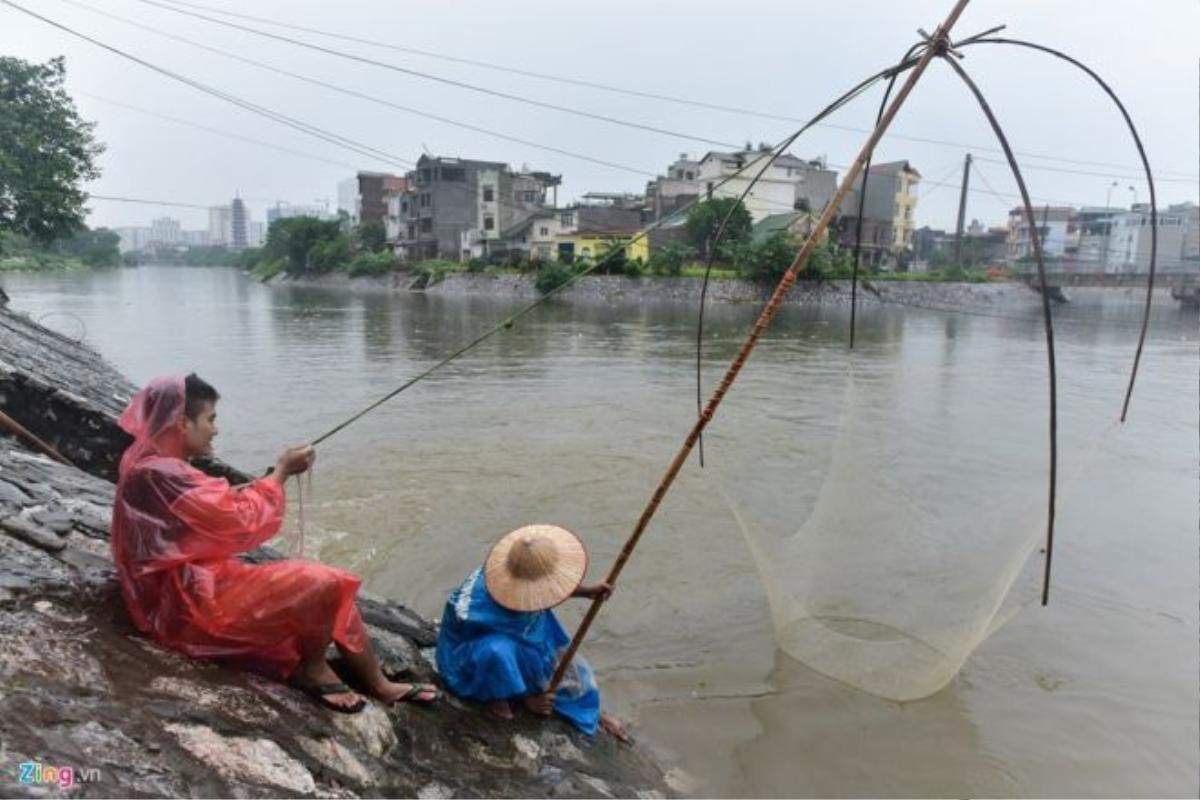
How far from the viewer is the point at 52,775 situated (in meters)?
1.78

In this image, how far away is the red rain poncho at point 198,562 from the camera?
2.33 m

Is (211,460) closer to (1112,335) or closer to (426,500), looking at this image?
(426,500)

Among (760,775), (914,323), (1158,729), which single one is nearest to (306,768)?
(760,775)

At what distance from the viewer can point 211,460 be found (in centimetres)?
609

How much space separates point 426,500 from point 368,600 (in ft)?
12.2

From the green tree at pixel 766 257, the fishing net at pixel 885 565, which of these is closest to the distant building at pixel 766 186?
the green tree at pixel 766 257

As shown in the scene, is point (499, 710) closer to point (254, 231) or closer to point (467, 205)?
point (467, 205)

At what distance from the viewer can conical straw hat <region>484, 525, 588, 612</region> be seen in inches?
112

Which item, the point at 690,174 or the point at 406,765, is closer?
the point at 406,765

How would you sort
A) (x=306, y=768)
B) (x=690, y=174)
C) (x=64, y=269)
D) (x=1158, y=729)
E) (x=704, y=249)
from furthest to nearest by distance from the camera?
1. (x=64, y=269)
2. (x=690, y=174)
3. (x=704, y=249)
4. (x=1158, y=729)
5. (x=306, y=768)

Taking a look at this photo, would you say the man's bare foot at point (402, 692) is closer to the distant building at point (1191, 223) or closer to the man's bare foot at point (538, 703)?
the man's bare foot at point (538, 703)

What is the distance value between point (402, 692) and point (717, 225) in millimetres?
37181

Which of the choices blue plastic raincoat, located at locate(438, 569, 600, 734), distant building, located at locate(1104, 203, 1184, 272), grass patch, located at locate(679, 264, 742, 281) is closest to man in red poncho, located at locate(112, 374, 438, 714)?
blue plastic raincoat, located at locate(438, 569, 600, 734)

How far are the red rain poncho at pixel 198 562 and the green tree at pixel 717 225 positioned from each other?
33537mm
